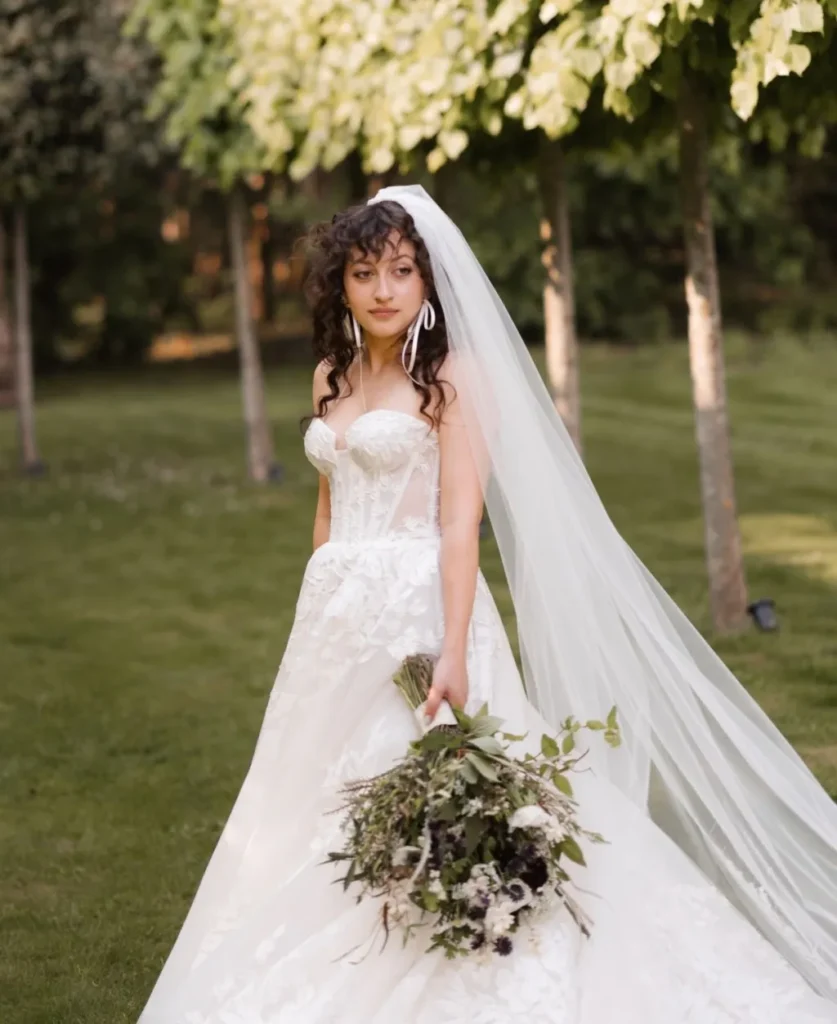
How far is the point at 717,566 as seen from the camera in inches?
311

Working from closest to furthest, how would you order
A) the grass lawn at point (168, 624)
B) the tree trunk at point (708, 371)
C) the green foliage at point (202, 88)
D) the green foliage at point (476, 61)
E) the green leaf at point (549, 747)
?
the green leaf at point (549, 747) → the grass lawn at point (168, 624) → the green foliage at point (476, 61) → the tree trunk at point (708, 371) → the green foliage at point (202, 88)

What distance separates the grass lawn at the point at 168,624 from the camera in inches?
202

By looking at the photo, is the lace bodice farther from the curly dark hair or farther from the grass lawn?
the grass lawn

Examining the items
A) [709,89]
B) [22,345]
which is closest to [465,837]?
[709,89]

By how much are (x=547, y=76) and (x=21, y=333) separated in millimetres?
10487

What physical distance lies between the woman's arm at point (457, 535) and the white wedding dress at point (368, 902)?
2.9 inches

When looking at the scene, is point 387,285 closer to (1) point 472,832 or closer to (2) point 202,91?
(1) point 472,832

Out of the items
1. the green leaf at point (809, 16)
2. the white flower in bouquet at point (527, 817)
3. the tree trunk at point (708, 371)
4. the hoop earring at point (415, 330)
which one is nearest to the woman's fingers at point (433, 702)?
the white flower in bouquet at point (527, 817)

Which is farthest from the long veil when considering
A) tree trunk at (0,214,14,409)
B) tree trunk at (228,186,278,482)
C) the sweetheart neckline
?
tree trunk at (0,214,14,409)

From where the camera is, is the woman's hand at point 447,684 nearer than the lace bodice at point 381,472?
Yes

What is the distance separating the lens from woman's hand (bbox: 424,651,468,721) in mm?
3658

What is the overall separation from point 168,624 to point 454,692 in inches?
237

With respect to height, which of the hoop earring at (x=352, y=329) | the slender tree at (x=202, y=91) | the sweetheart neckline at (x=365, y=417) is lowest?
the sweetheart neckline at (x=365, y=417)

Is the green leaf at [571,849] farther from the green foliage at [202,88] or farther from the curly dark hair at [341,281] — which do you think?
the green foliage at [202,88]
